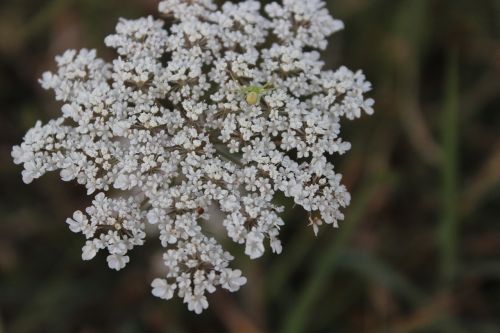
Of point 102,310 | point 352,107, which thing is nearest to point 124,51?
point 352,107

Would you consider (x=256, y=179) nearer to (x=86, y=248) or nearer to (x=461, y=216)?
(x=86, y=248)

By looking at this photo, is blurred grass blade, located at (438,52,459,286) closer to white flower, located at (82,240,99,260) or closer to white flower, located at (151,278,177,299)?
white flower, located at (151,278,177,299)

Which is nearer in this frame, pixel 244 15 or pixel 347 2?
pixel 244 15

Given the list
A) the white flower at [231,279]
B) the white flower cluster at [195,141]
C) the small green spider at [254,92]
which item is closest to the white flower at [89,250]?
the white flower cluster at [195,141]

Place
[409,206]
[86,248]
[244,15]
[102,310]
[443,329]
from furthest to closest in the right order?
[409,206]
[102,310]
[443,329]
[244,15]
[86,248]

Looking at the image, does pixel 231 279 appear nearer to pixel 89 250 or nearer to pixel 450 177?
pixel 89 250

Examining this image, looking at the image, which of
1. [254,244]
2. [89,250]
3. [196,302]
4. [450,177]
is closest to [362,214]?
[450,177]

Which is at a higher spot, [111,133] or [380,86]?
[380,86]
